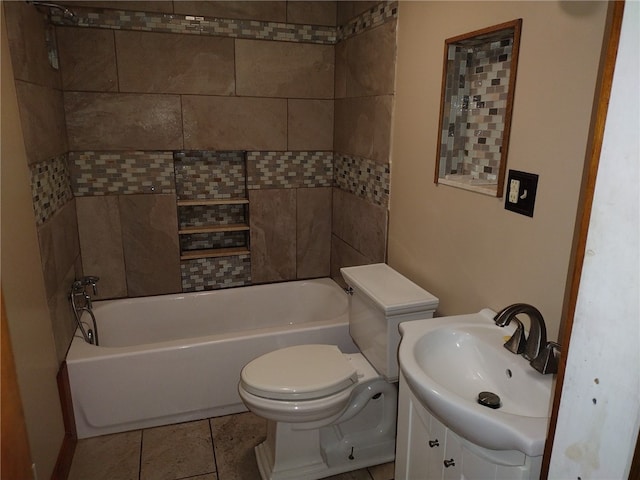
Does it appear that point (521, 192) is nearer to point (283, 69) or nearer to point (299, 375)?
point (299, 375)

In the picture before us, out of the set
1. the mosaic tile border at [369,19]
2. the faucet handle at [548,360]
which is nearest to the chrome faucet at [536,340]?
the faucet handle at [548,360]

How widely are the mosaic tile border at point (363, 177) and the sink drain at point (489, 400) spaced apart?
1216mm

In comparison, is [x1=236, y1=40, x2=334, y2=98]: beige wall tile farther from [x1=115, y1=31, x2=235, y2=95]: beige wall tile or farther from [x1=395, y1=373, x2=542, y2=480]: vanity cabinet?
[x1=395, y1=373, x2=542, y2=480]: vanity cabinet

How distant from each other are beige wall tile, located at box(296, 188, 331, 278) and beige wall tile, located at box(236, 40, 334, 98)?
0.66 m

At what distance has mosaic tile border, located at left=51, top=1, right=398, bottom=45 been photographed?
2463mm

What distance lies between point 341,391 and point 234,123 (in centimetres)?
179

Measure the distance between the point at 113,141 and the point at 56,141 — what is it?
375 mm

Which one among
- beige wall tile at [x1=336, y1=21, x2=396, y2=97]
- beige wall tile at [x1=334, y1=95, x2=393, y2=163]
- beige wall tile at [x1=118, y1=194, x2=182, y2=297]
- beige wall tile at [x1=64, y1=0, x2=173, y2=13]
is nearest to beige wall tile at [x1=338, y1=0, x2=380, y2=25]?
beige wall tile at [x1=336, y1=21, x2=396, y2=97]

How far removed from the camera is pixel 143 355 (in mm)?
2254

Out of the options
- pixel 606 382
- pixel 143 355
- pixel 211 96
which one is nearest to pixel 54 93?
pixel 211 96

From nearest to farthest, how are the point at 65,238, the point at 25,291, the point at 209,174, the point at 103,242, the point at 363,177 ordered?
the point at 25,291 < the point at 65,238 < the point at 363,177 < the point at 103,242 < the point at 209,174

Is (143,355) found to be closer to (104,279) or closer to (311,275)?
(104,279)

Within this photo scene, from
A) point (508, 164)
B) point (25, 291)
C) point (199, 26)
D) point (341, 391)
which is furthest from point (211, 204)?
point (508, 164)

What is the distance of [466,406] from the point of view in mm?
1092
